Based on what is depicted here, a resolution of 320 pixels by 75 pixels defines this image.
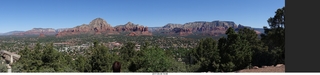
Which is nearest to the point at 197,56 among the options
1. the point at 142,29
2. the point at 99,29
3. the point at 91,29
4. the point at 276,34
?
the point at 276,34

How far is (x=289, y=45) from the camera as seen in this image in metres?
2.04

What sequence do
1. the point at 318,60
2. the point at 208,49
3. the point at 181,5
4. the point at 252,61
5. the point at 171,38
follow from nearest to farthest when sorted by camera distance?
the point at 318,60
the point at 252,61
the point at 208,49
the point at 181,5
the point at 171,38

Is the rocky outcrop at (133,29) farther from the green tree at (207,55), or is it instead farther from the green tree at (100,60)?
the green tree at (100,60)

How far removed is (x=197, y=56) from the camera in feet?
32.7

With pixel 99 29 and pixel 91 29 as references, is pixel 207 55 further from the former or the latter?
pixel 99 29

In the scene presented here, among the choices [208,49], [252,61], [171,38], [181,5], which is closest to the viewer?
[252,61]

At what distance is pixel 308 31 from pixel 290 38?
145 millimetres

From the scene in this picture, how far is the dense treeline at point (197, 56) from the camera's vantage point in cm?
639

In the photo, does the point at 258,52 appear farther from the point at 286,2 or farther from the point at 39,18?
the point at 39,18

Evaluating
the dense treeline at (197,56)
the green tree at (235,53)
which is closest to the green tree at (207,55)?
the dense treeline at (197,56)

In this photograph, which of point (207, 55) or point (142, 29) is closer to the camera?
point (207, 55)

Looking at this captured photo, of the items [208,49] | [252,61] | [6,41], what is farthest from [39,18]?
[252,61]

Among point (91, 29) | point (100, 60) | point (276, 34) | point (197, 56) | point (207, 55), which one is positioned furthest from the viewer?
point (91, 29)

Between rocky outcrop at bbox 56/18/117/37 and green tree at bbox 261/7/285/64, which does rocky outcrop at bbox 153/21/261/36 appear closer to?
green tree at bbox 261/7/285/64
